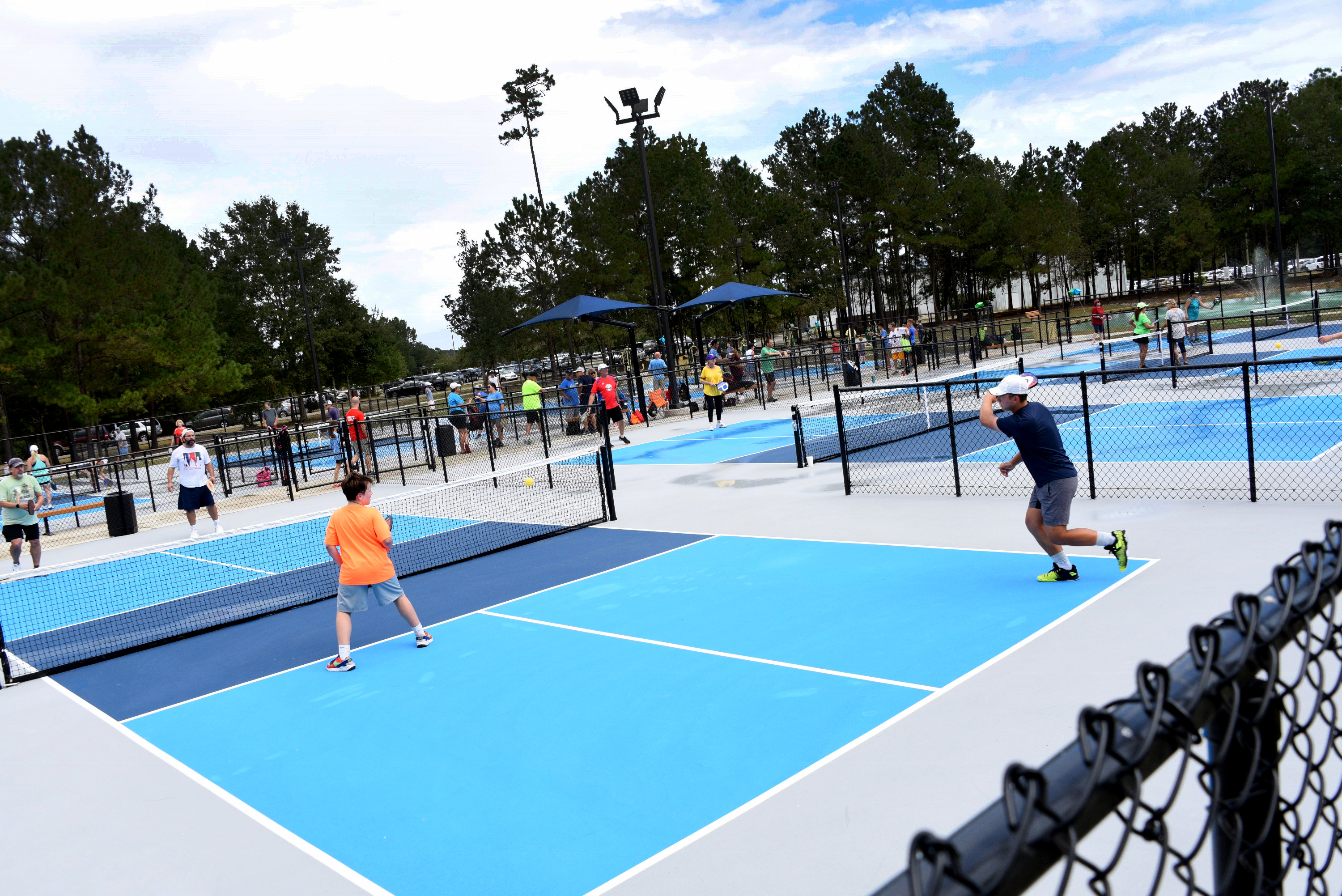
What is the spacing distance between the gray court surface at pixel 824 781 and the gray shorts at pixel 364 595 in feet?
6.09

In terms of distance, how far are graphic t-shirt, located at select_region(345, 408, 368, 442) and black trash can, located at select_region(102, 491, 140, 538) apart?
4.40m

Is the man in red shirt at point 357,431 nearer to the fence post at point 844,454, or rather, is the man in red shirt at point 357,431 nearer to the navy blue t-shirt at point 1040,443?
the fence post at point 844,454

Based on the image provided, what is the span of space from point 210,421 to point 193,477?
35057mm

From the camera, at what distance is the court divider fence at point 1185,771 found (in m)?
0.97

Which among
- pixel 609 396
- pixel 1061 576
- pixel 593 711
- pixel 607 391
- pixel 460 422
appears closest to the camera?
pixel 593 711

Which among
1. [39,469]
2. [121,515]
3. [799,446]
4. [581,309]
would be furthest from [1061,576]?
[581,309]

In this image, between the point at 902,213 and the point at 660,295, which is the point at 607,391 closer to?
the point at 660,295

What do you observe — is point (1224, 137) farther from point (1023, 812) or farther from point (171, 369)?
point (1023, 812)

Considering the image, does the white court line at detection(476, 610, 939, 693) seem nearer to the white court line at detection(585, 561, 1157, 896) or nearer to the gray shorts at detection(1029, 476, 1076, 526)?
the white court line at detection(585, 561, 1157, 896)

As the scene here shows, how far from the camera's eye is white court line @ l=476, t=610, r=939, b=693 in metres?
6.65

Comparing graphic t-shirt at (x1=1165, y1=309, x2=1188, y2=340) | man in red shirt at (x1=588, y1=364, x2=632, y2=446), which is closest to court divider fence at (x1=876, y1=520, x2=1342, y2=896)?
man in red shirt at (x1=588, y1=364, x2=632, y2=446)

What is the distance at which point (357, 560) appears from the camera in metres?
8.48

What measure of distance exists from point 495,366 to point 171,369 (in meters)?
29.0

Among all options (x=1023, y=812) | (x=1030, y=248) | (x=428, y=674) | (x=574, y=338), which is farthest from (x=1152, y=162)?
(x=1023, y=812)
